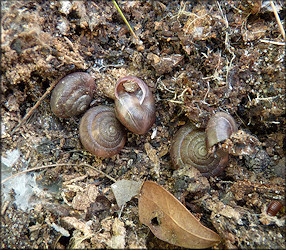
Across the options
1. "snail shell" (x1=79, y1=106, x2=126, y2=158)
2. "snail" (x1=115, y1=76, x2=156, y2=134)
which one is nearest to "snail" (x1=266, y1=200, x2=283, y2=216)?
"snail" (x1=115, y1=76, x2=156, y2=134)

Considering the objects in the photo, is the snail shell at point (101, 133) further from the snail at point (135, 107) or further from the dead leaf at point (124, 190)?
the dead leaf at point (124, 190)

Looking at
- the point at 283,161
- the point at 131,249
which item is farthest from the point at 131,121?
the point at 283,161

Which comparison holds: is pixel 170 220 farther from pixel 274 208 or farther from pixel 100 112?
pixel 100 112

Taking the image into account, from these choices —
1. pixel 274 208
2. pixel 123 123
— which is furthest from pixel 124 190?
pixel 274 208

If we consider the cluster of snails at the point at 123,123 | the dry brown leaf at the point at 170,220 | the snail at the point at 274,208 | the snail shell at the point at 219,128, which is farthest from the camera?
the cluster of snails at the point at 123,123

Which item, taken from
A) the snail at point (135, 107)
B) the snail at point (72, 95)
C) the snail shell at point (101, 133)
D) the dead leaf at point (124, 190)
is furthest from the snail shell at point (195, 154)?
the snail at point (72, 95)
